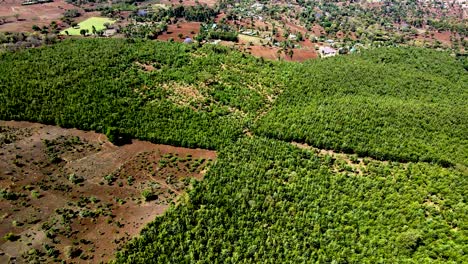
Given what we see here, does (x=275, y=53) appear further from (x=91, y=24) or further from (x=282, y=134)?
(x=91, y=24)

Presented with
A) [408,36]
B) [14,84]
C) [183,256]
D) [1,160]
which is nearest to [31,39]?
[14,84]

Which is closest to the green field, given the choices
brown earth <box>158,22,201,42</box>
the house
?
brown earth <box>158,22,201,42</box>

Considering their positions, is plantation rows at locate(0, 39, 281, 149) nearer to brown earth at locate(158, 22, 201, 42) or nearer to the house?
brown earth at locate(158, 22, 201, 42)

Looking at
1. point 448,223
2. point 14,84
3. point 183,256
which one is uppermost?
point 14,84

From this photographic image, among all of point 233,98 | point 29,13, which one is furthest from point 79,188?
point 29,13

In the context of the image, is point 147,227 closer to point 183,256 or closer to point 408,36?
point 183,256

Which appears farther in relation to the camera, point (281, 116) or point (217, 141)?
point (281, 116)
